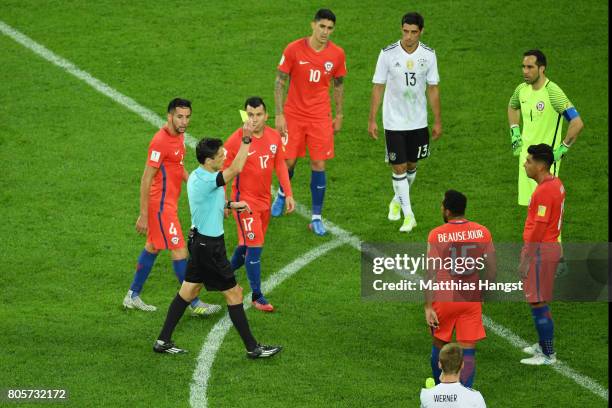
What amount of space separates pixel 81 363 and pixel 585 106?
31.9 ft

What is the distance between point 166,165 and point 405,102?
3553 millimetres

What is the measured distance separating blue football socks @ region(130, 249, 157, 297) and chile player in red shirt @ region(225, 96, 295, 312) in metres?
0.98

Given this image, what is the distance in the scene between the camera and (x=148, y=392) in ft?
36.5

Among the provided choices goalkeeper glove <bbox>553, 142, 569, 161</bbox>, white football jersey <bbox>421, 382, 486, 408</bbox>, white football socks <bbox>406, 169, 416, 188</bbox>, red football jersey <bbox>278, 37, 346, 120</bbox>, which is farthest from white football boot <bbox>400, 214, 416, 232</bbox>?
white football jersey <bbox>421, 382, 486, 408</bbox>

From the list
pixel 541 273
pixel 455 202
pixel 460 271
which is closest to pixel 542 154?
pixel 541 273

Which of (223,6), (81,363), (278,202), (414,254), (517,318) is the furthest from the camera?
(223,6)

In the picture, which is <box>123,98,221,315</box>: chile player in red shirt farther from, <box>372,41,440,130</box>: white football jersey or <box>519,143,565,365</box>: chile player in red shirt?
<box>519,143,565,365</box>: chile player in red shirt

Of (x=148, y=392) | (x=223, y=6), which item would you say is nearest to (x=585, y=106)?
(x=223, y=6)

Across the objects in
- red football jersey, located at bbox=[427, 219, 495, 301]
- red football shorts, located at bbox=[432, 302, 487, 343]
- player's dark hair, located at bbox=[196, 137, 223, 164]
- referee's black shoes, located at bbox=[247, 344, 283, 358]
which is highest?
player's dark hair, located at bbox=[196, 137, 223, 164]

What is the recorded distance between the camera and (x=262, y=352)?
11.8 metres

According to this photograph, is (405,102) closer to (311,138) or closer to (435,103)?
(435,103)

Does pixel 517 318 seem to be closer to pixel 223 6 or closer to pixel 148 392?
pixel 148 392

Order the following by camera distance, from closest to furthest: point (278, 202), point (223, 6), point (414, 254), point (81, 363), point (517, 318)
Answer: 1. point (81, 363)
2. point (517, 318)
3. point (414, 254)
4. point (278, 202)
5. point (223, 6)

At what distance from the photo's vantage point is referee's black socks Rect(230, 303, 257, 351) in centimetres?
1156
